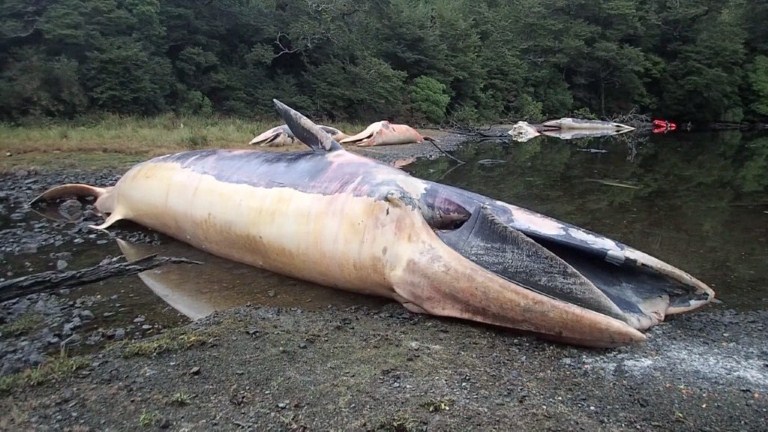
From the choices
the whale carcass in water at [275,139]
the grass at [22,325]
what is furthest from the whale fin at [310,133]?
the whale carcass in water at [275,139]

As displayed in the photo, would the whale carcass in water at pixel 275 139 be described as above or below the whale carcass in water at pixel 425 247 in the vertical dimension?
below

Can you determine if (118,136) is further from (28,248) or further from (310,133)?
(310,133)

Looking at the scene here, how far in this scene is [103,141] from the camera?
13.3m

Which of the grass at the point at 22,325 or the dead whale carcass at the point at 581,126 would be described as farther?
the dead whale carcass at the point at 581,126

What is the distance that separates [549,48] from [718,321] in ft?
135

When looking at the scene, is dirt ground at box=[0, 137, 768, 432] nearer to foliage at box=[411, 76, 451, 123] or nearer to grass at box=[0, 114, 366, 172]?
grass at box=[0, 114, 366, 172]

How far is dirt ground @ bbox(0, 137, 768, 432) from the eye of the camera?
2691 mm

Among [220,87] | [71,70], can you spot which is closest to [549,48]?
[220,87]

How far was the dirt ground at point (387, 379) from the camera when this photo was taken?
8.83ft

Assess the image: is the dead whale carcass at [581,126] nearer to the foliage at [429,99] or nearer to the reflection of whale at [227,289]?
the foliage at [429,99]

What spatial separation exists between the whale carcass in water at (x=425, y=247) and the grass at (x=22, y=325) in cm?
157

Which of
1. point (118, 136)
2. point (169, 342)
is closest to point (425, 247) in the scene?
point (169, 342)

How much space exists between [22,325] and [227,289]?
1.50 meters

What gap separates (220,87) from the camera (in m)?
24.4
